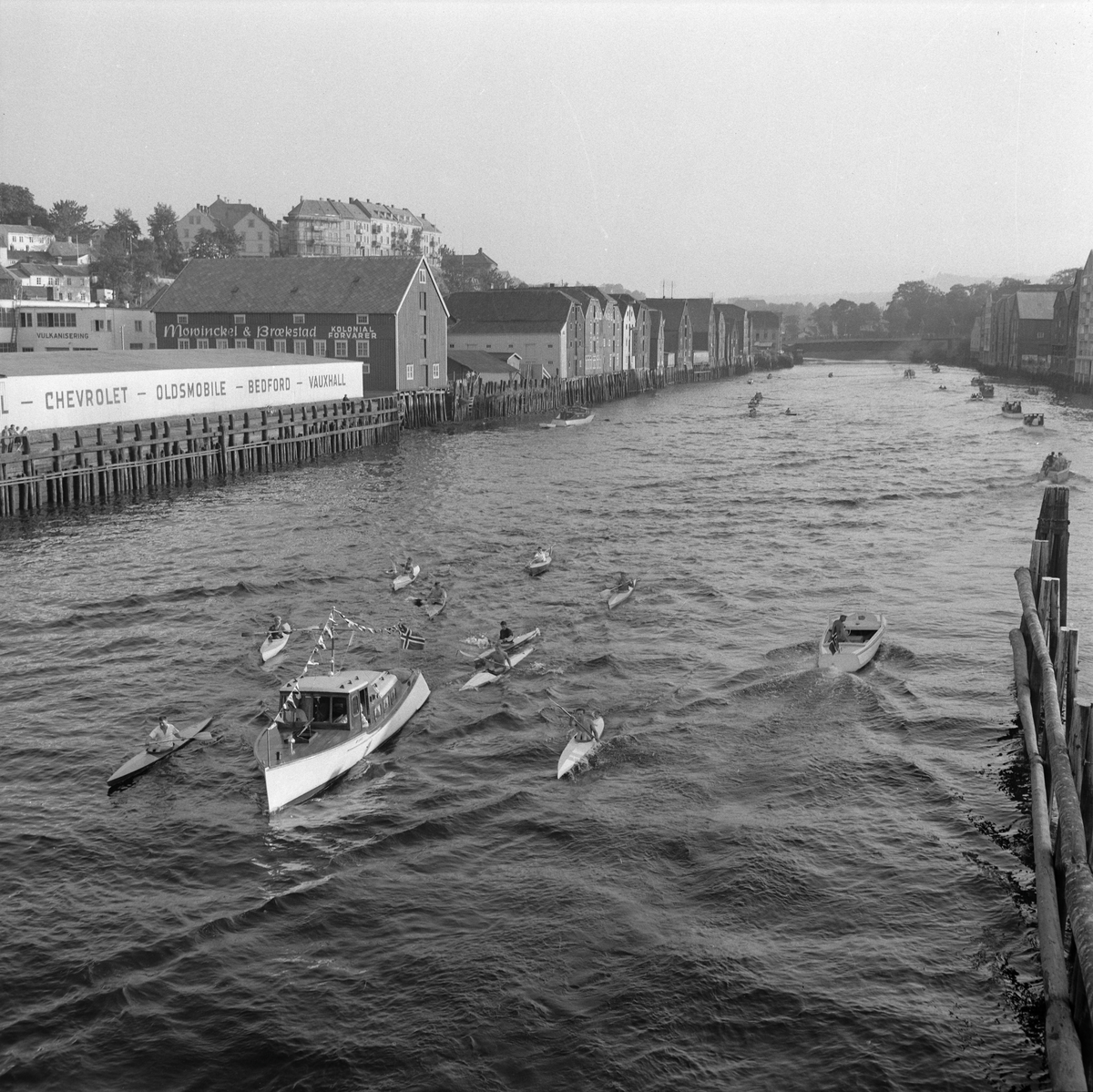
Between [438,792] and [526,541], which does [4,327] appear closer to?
[526,541]

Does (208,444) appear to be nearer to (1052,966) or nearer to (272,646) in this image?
(272,646)

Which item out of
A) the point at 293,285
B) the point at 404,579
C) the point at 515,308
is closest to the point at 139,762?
the point at 404,579

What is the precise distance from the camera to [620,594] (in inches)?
1663

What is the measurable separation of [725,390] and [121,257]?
89.2 m

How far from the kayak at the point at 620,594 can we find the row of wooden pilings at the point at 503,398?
55525 millimetres

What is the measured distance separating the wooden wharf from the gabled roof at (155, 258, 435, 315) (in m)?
8.96

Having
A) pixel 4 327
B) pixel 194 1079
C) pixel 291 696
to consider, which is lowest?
pixel 194 1079

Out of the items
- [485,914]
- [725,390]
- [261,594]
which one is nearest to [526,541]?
[261,594]

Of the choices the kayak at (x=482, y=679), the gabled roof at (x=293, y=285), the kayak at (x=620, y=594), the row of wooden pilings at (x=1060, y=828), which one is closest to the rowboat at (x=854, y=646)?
the row of wooden pilings at (x=1060, y=828)

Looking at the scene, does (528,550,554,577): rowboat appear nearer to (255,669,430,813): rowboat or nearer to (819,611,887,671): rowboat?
(819,611,887,671): rowboat

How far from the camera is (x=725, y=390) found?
590 feet

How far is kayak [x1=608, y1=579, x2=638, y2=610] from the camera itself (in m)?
41.7

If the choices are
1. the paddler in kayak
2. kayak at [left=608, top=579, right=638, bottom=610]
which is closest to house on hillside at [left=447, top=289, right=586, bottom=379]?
kayak at [left=608, top=579, right=638, bottom=610]

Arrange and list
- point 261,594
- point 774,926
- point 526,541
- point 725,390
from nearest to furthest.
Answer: point 774,926 < point 261,594 < point 526,541 < point 725,390
